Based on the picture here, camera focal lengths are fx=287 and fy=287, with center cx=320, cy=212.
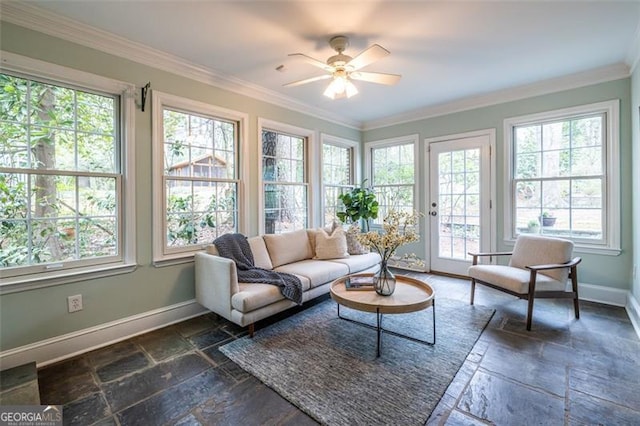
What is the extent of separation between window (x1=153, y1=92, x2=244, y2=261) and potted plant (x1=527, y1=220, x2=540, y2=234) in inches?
149

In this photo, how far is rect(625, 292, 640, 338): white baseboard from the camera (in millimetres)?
2594

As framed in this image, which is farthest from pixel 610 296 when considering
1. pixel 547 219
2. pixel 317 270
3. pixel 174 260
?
pixel 174 260

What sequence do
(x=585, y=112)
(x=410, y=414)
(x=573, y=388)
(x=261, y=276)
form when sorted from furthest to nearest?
(x=585, y=112), (x=261, y=276), (x=573, y=388), (x=410, y=414)

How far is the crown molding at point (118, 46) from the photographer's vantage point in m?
2.10

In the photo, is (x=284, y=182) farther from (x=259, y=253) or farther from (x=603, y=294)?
(x=603, y=294)

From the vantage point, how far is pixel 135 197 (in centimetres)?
267

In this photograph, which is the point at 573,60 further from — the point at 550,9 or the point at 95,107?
the point at 95,107

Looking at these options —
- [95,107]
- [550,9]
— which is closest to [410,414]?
[550,9]

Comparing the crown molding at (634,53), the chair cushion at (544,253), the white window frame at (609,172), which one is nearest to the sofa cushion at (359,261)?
the chair cushion at (544,253)

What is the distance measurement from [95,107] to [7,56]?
0.57m

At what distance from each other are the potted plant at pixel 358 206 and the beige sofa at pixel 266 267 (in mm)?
887

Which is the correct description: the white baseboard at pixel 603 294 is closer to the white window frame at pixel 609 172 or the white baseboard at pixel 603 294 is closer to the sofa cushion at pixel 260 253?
the white window frame at pixel 609 172

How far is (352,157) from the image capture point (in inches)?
211

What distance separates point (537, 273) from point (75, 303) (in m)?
4.27
